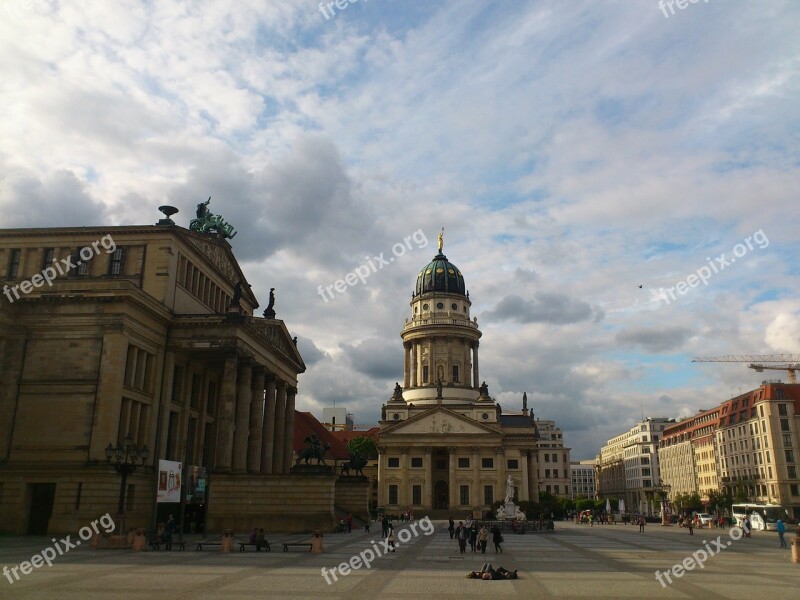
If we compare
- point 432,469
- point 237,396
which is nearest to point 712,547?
point 237,396

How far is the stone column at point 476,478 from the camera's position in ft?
370

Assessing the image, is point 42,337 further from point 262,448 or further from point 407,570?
→ point 407,570

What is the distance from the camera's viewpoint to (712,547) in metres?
41.8

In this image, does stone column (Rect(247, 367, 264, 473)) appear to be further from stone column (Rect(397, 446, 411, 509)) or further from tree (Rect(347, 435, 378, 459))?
tree (Rect(347, 435, 378, 459))

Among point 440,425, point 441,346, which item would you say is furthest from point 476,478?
point 441,346

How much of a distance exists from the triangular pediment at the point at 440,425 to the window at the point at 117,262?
223 ft

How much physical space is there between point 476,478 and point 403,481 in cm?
1211

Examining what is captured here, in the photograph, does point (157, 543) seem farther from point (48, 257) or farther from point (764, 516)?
point (764, 516)

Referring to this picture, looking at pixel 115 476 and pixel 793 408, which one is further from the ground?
pixel 793 408

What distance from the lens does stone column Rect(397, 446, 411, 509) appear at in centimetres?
11269

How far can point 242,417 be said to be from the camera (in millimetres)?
53125

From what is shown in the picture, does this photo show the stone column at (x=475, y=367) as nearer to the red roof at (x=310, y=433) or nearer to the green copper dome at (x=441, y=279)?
the green copper dome at (x=441, y=279)

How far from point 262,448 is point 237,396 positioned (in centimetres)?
916

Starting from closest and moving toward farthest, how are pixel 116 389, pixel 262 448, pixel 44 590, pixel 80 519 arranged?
pixel 44 590 → pixel 80 519 → pixel 116 389 → pixel 262 448
